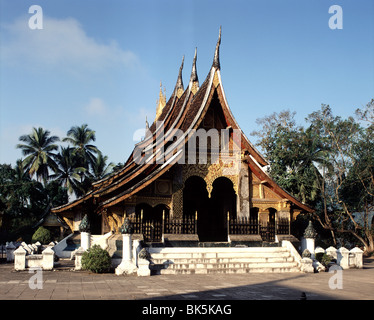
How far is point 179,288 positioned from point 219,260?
487 cm

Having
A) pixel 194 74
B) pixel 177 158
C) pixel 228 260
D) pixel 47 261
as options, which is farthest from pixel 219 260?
pixel 194 74

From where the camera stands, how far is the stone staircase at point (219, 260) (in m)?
13.3

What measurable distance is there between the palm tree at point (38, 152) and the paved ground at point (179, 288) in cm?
3209

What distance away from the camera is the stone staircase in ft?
43.5

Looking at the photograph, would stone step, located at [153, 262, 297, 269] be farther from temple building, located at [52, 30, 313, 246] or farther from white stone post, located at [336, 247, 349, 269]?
white stone post, located at [336, 247, 349, 269]

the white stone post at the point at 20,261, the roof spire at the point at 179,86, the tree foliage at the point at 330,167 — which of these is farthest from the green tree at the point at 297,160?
the white stone post at the point at 20,261

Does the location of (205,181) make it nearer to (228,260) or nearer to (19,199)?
(228,260)

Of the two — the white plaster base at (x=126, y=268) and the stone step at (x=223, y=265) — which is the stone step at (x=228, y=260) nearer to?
the stone step at (x=223, y=265)

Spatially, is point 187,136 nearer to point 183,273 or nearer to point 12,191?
point 183,273

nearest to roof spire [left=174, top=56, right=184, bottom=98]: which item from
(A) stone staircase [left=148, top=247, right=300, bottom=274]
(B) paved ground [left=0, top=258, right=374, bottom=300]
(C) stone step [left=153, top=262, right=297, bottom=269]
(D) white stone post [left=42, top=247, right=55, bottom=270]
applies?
(A) stone staircase [left=148, top=247, right=300, bottom=274]

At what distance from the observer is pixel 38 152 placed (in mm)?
42375
